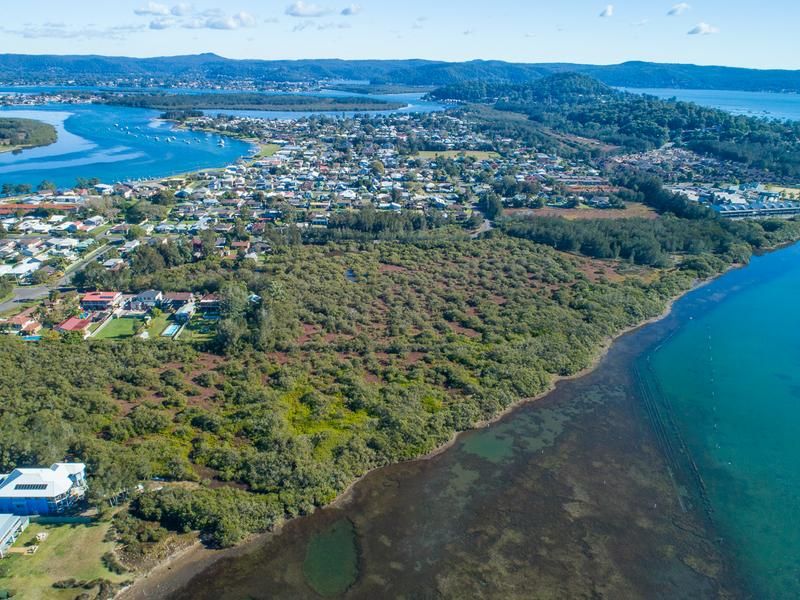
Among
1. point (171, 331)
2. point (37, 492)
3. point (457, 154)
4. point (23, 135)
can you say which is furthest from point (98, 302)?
point (23, 135)

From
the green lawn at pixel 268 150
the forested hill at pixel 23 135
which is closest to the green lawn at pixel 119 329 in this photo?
the green lawn at pixel 268 150

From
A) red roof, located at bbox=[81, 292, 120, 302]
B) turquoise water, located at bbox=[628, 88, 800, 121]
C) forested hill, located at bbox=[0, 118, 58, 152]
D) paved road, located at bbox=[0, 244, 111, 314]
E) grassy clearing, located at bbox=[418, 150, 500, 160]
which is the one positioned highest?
turquoise water, located at bbox=[628, 88, 800, 121]

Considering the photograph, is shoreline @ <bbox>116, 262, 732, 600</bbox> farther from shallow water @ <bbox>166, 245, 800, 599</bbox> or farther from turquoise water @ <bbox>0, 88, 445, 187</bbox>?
turquoise water @ <bbox>0, 88, 445, 187</bbox>

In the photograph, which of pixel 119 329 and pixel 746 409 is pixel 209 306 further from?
pixel 746 409

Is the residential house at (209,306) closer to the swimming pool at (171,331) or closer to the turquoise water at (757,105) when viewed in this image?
the swimming pool at (171,331)

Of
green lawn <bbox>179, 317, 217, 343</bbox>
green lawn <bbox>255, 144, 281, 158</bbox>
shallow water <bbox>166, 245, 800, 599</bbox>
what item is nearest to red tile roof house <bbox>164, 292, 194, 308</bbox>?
green lawn <bbox>179, 317, 217, 343</bbox>

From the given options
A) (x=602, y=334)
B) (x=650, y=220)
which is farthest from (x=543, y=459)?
(x=650, y=220)
